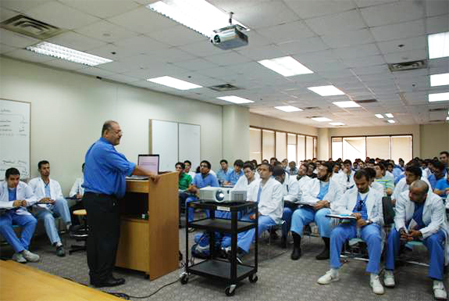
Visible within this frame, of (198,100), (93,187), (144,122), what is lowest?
(93,187)

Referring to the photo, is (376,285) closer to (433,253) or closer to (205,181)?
(433,253)

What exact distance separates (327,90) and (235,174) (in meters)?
3.01

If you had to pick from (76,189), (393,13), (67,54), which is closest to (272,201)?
(393,13)

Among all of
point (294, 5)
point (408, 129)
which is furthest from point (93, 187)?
point (408, 129)

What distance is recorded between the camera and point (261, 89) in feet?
26.0

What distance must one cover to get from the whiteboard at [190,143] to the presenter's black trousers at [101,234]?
5210 millimetres

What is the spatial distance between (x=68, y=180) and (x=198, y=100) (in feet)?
13.9

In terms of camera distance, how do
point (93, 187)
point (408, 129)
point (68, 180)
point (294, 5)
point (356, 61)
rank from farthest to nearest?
point (408, 129) → point (68, 180) → point (356, 61) → point (294, 5) → point (93, 187)

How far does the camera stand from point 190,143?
8852 mm

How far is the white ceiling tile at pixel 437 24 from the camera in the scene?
386 centimetres

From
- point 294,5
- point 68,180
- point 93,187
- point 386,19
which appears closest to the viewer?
point 93,187

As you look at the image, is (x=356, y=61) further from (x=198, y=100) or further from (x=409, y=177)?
(x=198, y=100)

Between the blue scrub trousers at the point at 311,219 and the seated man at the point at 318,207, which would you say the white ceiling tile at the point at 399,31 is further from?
the blue scrub trousers at the point at 311,219

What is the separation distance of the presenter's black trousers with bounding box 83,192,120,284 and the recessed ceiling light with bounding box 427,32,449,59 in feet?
14.9
